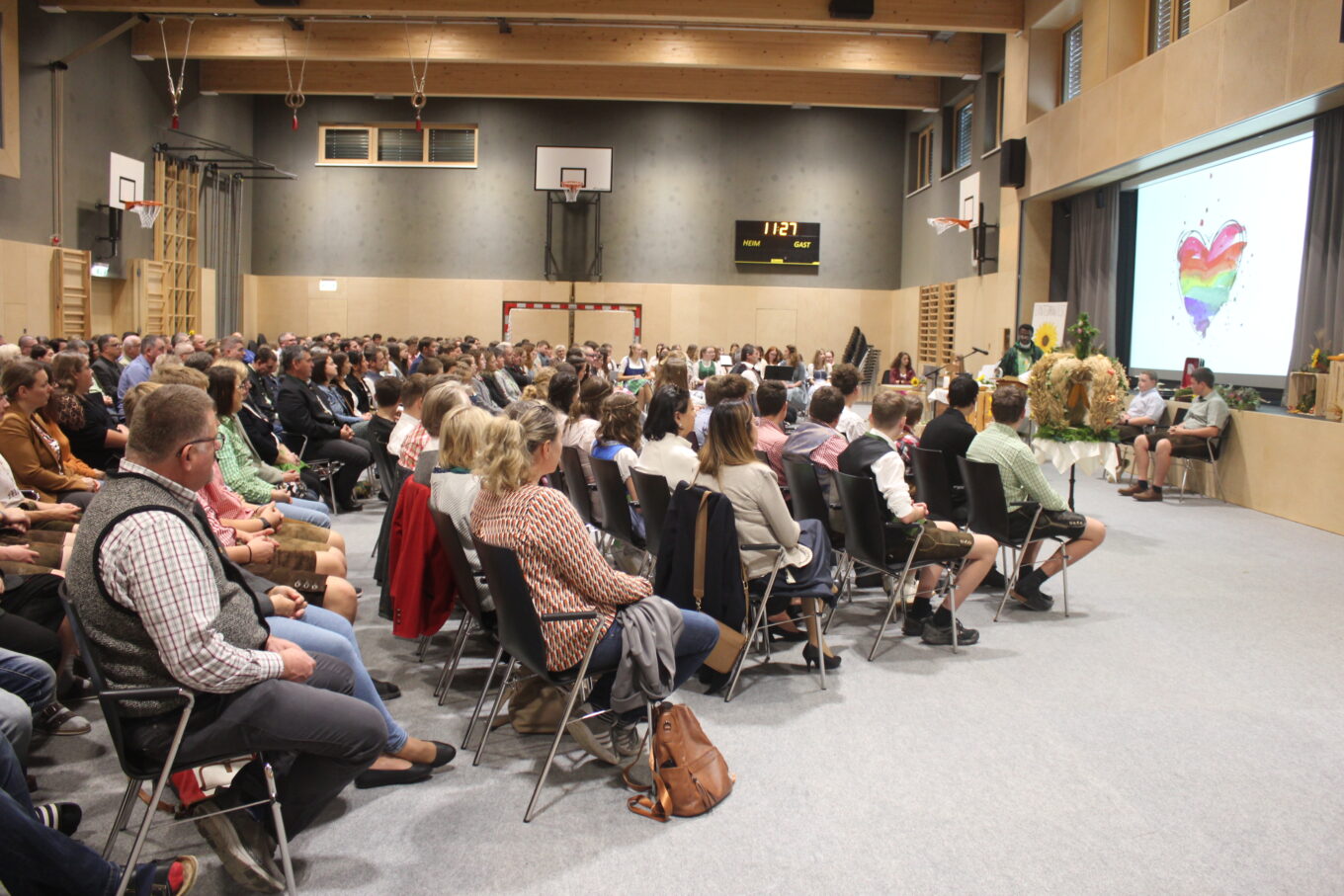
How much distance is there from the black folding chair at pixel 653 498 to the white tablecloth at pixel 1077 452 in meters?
3.14

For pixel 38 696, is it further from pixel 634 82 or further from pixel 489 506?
pixel 634 82

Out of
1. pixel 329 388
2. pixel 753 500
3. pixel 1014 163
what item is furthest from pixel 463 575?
pixel 1014 163

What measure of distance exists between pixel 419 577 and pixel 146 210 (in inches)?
509

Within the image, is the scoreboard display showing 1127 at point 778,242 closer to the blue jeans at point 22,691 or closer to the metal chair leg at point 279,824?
the blue jeans at point 22,691

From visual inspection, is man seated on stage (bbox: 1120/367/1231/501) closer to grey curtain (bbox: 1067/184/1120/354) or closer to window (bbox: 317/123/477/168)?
grey curtain (bbox: 1067/184/1120/354)

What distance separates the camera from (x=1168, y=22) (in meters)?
10.0

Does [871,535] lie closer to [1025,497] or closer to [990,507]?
[990,507]

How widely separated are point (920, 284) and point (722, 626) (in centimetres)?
1537

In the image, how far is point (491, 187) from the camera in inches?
751

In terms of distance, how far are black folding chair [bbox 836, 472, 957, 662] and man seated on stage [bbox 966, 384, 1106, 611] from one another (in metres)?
0.69

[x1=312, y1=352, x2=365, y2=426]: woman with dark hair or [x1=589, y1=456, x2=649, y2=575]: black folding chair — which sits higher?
[x1=312, y1=352, x2=365, y2=426]: woman with dark hair

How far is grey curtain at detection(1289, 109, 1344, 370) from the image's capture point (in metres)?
7.69

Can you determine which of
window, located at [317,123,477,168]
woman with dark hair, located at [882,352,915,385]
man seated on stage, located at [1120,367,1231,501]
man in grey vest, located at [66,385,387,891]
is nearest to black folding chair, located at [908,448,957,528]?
man in grey vest, located at [66,385,387,891]

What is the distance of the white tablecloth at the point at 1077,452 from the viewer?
6340 mm
